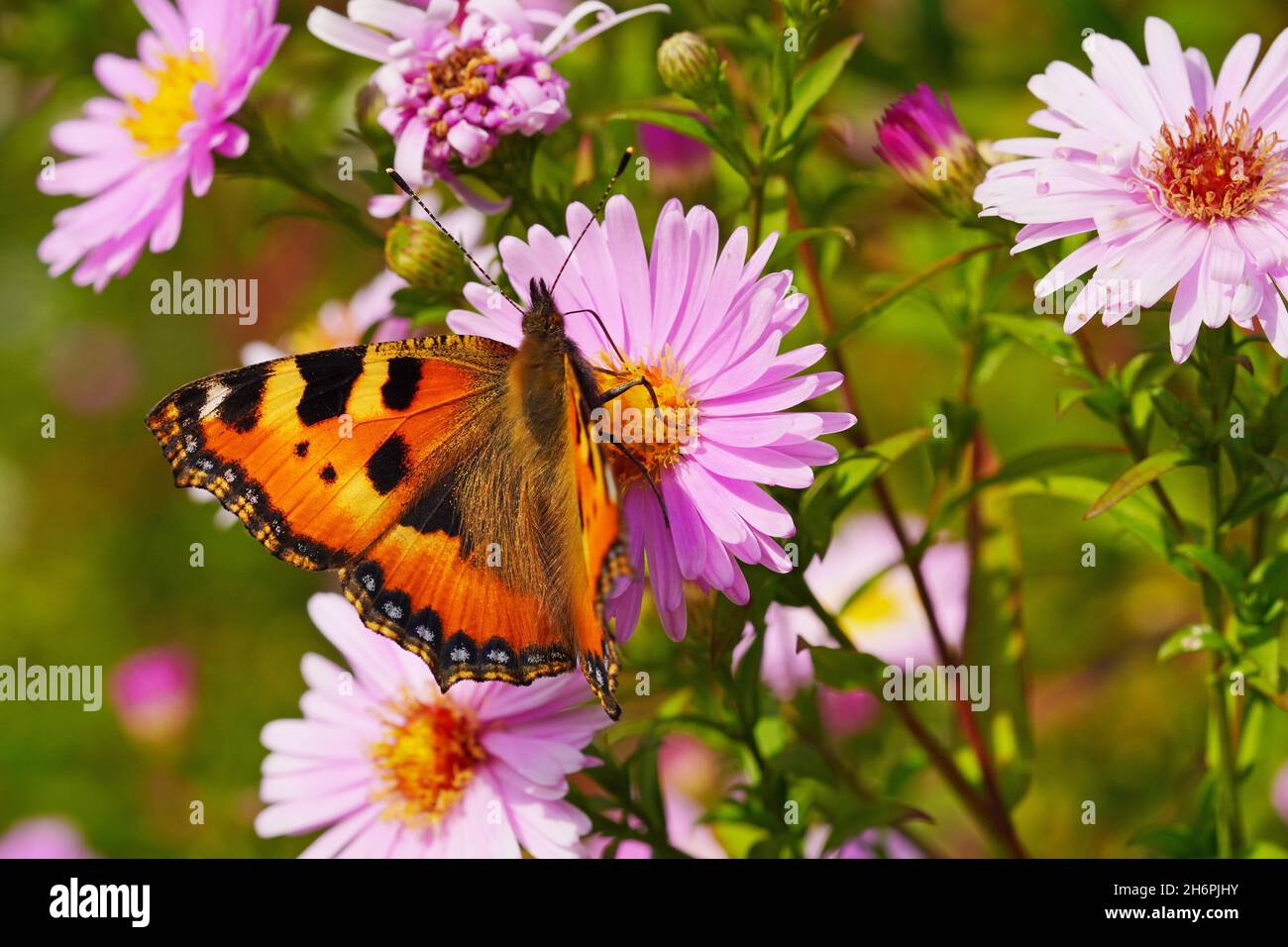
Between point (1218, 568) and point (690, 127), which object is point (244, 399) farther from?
point (1218, 568)

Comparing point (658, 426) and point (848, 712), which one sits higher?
point (658, 426)

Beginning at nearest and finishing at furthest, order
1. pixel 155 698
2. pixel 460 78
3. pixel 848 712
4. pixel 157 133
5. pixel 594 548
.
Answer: pixel 594 548 < pixel 460 78 < pixel 157 133 < pixel 848 712 < pixel 155 698

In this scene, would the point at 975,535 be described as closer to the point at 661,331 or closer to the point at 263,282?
the point at 661,331

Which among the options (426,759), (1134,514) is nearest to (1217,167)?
(1134,514)

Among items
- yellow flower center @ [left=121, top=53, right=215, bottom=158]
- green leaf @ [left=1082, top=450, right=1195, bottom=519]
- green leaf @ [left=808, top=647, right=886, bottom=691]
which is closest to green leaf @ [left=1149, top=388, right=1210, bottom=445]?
green leaf @ [left=1082, top=450, right=1195, bottom=519]

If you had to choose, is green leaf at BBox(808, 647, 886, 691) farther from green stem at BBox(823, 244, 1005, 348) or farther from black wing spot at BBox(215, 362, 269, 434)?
black wing spot at BBox(215, 362, 269, 434)

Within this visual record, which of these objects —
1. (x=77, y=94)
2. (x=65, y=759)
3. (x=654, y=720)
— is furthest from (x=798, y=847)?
(x=65, y=759)
